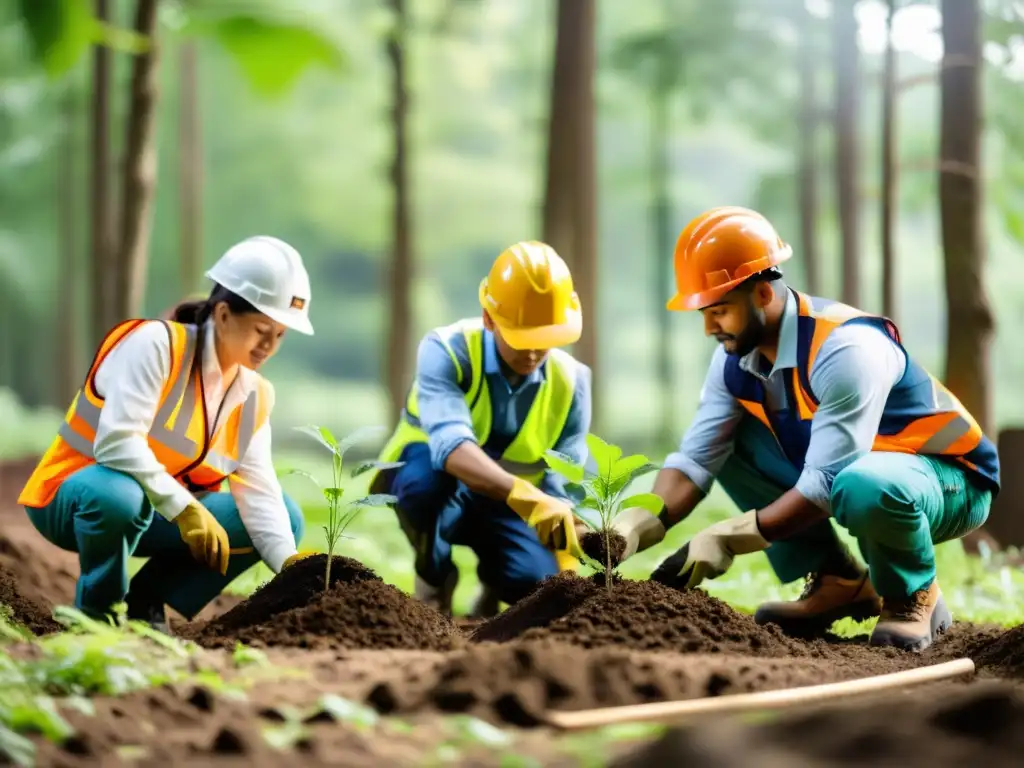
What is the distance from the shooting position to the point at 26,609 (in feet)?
14.4

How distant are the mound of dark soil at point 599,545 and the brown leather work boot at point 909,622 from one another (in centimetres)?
96

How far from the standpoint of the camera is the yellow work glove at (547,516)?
437 cm

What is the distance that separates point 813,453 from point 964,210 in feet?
11.5

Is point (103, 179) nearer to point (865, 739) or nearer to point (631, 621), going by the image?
point (631, 621)

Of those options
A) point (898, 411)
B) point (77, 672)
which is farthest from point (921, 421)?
point (77, 672)

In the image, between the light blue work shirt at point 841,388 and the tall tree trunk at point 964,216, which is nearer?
the light blue work shirt at point 841,388

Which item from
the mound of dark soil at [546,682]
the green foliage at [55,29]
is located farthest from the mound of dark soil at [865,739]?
the green foliage at [55,29]

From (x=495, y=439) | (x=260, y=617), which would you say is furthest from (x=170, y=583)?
(x=495, y=439)

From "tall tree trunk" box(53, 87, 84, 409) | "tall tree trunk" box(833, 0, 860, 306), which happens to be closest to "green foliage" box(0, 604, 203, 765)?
"tall tree trunk" box(833, 0, 860, 306)

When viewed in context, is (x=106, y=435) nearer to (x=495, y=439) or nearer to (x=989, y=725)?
(x=495, y=439)

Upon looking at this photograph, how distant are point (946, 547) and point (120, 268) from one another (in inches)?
224

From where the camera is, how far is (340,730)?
242 cm

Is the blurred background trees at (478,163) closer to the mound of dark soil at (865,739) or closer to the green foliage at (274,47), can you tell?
the green foliage at (274,47)

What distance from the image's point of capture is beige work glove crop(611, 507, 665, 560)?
4.50 m
